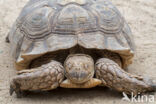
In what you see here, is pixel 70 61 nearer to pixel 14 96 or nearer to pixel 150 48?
pixel 14 96

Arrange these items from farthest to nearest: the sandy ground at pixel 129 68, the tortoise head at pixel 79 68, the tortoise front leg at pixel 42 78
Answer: the sandy ground at pixel 129 68 → the tortoise front leg at pixel 42 78 → the tortoise head at pixel 79 68

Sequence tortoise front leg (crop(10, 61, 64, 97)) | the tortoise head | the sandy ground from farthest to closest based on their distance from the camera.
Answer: the sandy ground, tortoise front leg (crop(10, 61, 64, 97)), the tortoise head

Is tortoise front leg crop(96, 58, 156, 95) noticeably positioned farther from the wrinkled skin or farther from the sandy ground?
the sandy ground

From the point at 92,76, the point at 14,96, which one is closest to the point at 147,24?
the point at 92,76

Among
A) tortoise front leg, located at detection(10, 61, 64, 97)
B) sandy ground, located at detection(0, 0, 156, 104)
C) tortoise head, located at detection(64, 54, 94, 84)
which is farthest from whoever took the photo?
sandy ground, located at detection(0, 0, 156, 104)

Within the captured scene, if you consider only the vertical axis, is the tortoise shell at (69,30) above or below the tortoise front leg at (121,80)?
above

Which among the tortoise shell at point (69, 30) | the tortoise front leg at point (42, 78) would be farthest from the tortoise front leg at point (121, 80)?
the tortoise front leg at point (42, 78)

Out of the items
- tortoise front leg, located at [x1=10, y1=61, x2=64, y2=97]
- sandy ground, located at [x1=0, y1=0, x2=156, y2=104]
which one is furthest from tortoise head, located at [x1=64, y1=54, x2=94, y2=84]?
sandy ground, located at [x1=0, y1=0, x2=156, y2=104]

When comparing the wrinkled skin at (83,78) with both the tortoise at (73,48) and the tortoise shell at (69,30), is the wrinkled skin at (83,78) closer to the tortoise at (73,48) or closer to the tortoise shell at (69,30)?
the tortoise at (73,48)
